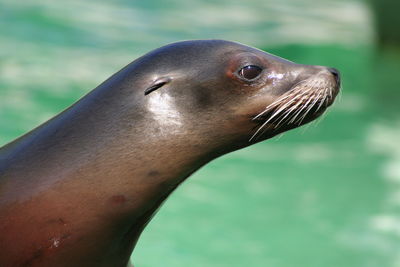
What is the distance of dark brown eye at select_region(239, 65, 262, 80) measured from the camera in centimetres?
397

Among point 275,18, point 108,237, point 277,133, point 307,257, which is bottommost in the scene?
point 108,237

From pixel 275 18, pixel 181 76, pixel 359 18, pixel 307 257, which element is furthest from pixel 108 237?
pixel 359 18

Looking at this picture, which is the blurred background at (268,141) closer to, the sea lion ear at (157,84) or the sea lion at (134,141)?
the sea lion at (134,141)

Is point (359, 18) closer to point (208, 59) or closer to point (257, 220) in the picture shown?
point (257, 220)

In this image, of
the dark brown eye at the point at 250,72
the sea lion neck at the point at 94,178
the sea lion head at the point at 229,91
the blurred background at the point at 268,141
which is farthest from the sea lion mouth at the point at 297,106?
the blurred background at the point at 268,141

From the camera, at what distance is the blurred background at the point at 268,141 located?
788 centimetres

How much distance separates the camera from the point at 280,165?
938cm

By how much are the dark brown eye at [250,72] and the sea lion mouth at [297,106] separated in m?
0.14

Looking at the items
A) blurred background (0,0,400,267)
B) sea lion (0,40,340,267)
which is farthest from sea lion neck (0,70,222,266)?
blurred background (0,0,400,267)

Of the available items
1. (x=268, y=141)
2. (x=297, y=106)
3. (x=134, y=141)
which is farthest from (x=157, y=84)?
(x=268, y=141)

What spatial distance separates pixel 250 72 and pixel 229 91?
117mm

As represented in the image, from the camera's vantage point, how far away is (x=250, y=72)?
3.98m

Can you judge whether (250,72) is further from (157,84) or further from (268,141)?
(268,141)

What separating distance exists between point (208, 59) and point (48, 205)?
881 millimetres
